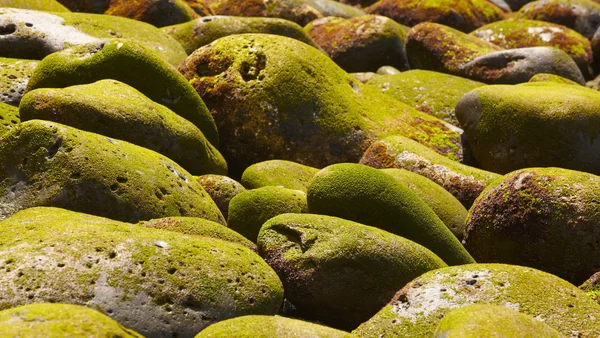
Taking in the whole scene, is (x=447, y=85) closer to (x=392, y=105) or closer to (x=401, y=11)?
(x=392, y=105)

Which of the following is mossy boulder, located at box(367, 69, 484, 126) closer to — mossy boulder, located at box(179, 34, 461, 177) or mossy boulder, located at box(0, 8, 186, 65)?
mossy boulder, located at box(179, 34, 461, 177)

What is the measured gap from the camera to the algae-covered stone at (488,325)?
707 cm

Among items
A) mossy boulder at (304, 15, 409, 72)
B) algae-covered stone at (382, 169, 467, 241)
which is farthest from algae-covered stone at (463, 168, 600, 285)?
mossy boulder at (304, 15, 409, 72)

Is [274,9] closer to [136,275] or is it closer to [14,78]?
[14,78]

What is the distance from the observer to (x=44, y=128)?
11.4 meters

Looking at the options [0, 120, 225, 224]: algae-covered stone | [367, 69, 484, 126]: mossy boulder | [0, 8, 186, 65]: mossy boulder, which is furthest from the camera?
[367, 69, 484, 126]: mossy boulder

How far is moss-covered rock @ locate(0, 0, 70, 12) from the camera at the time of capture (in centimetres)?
2273

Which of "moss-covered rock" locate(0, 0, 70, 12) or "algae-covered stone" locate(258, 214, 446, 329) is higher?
"algae-covered stone" locate(258, 214, 446, 329)

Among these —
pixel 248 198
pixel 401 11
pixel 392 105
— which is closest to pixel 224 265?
pixel 248 198

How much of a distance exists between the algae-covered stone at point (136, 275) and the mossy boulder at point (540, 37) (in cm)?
2518

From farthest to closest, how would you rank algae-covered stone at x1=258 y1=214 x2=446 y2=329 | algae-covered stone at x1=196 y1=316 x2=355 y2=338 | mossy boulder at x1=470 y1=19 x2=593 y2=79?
mossy boulder at x1=470 y1=19 x2=593 y2=79 < algae-covered stone at x1=258 y1=214 x2=446 y2=329 < algae-covered stone at x1=196 y1=316 x2=355 y2=338

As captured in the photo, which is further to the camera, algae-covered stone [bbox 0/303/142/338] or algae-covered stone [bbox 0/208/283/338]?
algae-covered stone [bbox 0/208/283/338]

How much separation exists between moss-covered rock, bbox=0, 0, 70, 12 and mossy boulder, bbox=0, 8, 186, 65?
9.26 ft

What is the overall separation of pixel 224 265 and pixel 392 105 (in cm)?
1197
